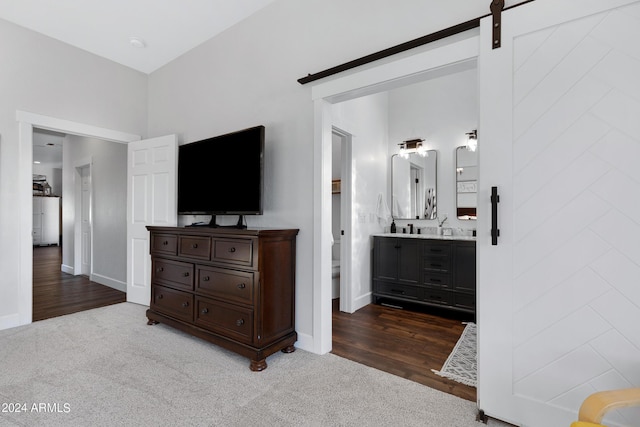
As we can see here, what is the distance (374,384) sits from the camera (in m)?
2.05

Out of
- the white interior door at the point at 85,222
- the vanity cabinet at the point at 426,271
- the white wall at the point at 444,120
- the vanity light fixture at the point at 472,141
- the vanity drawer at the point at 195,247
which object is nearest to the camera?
the vanity drawer at the point at 195,247

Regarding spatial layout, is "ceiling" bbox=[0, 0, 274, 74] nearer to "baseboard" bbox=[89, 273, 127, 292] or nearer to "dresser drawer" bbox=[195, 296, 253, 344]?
"dresser drawer" bbox=[195, 296, 253, 344]

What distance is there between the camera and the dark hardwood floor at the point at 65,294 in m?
3.63

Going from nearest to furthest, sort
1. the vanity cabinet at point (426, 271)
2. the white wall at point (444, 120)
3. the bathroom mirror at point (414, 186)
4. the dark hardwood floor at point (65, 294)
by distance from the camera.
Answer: the vanity cabinet at point (426, 271) → the dark hardwood floor at point (65, 294) → the white wall at point (444, 120) → the bathroom mirror at point (414, 186)

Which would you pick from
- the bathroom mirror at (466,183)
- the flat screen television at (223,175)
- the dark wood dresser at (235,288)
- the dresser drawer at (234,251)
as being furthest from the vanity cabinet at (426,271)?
the dresser drawer at (234,251)

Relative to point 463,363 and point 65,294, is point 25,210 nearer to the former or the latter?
point 65,294

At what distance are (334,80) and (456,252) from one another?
7.60 feet

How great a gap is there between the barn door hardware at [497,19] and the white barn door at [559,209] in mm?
27

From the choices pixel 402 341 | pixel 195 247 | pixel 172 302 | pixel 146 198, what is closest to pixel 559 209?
pixel 402 341

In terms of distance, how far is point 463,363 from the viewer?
7.68 ft

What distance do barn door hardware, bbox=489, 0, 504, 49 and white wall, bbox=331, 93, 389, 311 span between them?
1839 millimetres

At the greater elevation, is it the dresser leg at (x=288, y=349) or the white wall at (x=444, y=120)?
the white wall at (x=444, y=120)

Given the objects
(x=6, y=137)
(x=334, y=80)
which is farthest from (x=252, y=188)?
(x=6, y=137)

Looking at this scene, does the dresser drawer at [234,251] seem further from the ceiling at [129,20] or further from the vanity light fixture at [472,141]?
the vanity light fixture at [472,141]
